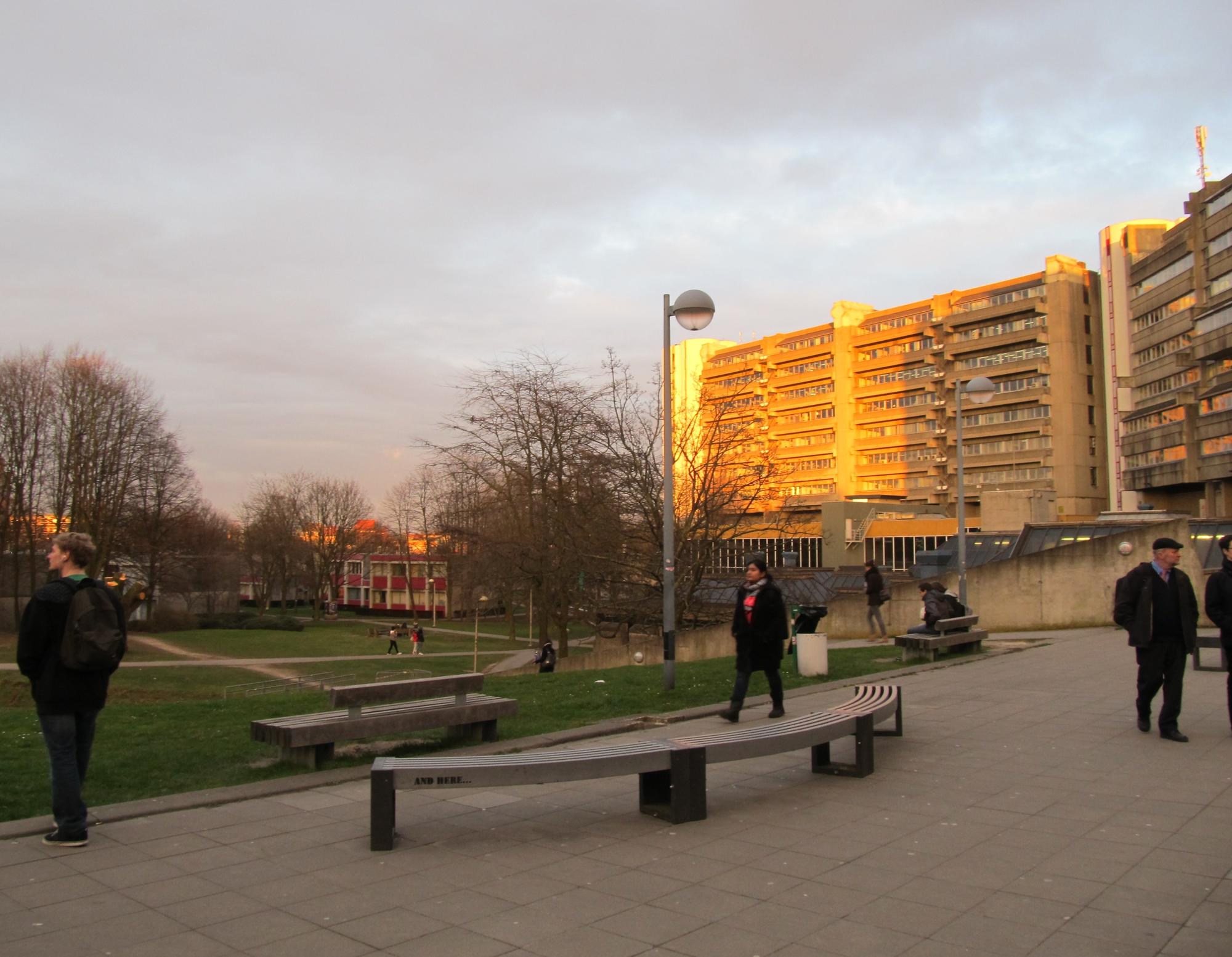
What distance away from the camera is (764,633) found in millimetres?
9477

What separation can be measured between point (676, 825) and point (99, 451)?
160ft

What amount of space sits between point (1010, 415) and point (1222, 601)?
76895 millimetres

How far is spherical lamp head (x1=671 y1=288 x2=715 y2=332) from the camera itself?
12.0 m

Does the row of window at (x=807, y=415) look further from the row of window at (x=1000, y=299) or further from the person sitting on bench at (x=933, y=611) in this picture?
the person sitting on bench at (x=933, y=611)

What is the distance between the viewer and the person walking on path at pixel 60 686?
5500 mm

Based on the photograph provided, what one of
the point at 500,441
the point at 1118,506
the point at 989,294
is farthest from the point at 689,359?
the point at 500,441

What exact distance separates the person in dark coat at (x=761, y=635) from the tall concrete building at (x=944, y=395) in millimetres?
54466

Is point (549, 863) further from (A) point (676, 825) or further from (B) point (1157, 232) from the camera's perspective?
(B) point (1157, 232)

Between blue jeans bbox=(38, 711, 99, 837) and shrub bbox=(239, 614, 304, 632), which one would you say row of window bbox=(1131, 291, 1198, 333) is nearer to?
shrub bbox=(239, 614, 304, 632)

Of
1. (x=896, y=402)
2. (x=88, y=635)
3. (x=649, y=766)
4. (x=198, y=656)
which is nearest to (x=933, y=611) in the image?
(x=649, y=766)

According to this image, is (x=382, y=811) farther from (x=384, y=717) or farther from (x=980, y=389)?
(x=980, y=389)

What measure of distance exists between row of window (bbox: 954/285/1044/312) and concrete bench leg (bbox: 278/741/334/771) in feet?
261

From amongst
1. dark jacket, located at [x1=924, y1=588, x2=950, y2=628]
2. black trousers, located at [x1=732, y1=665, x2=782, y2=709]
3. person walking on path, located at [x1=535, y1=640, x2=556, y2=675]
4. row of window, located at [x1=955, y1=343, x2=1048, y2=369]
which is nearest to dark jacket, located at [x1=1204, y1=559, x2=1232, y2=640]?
black trousers, located at [x1=732, y1=665, x2=782, y2=709]

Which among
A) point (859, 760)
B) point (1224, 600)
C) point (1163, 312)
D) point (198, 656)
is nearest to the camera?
point (859, 760)
